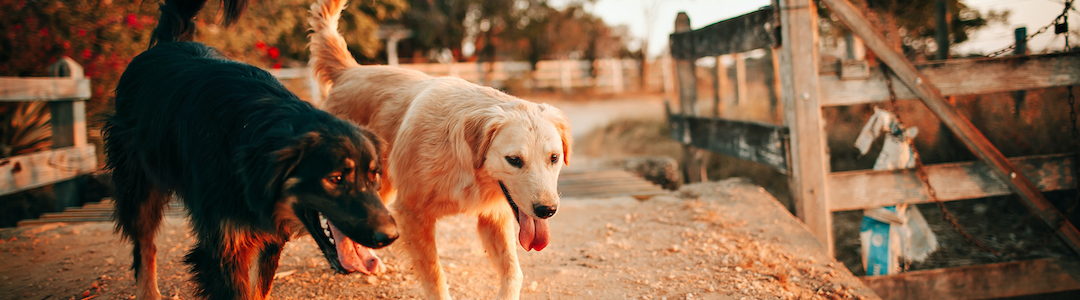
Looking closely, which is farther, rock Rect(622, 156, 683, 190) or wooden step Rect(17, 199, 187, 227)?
rock Rect(622, 156, 683, 190)

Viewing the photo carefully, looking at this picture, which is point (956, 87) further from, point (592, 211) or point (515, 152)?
point (515, 152)

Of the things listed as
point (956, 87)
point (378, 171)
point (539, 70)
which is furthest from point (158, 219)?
point (539, 70)

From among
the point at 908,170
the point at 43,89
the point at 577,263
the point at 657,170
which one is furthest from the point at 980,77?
the point at 43,89

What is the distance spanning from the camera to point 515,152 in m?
2.45

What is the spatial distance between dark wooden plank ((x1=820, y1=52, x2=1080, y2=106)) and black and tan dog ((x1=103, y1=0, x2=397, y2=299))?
3.31 m

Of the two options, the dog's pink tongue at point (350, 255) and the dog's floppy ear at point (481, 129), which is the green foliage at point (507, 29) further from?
the dog's pink tongue at point (350, 255)

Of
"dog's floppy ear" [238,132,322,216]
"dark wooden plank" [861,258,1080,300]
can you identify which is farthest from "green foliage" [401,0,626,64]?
"dog's floppy ear" [238,132,322,216]

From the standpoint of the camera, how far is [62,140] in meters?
5.03

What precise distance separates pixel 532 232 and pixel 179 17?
2.38 metres

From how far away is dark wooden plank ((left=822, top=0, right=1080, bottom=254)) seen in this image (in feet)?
12.0

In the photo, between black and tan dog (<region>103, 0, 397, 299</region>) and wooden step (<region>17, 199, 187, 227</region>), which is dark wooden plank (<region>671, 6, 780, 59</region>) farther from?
wooden step (<region>17, 199, 187, 227</region>)

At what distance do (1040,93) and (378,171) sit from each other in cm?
672

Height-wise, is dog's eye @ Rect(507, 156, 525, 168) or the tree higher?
the tree

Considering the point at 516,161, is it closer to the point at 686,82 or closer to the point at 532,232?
the point at 532,232
